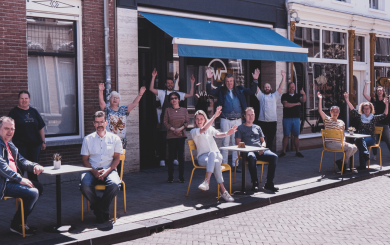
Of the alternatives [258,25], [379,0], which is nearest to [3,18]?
[258,25]

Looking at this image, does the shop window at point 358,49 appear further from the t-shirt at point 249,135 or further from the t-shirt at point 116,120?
the t-shirt at point 116,120

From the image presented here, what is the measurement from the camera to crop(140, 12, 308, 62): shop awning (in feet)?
29.8

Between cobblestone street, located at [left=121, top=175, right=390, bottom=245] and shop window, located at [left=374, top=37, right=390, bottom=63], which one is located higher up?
shop window, located at [left=374, top=37, right=390, bottom=63]

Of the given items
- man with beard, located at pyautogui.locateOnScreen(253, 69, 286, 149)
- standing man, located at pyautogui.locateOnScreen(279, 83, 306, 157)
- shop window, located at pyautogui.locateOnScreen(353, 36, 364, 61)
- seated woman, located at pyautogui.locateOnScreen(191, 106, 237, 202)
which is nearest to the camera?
seated woman, located at pyautogui.locateOnScreen(191, 106, 237, 202)

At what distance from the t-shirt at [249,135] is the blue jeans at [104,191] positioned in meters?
2.90

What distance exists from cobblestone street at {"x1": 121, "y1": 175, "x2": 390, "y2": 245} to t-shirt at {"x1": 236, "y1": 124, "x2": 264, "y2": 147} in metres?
1.24

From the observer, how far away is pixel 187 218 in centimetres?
607

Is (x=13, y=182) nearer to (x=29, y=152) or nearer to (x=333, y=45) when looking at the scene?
(x=29, y=152)

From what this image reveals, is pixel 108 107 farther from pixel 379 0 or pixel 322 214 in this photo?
pixel 379 0

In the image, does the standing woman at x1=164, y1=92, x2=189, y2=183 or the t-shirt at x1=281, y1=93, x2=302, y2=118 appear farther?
the t-shirt at x1=281, y1=93, x2=302, y2=118

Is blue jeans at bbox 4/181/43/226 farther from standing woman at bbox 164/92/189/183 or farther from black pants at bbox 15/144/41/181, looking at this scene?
standing woman at bbox 164/92/189/183

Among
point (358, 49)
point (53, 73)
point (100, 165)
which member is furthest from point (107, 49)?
point (358, 49)

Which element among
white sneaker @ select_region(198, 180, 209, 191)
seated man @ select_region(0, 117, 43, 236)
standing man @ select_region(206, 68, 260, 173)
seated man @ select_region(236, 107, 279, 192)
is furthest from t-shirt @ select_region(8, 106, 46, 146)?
standing man @ select_region(206, 68, 260, 173)

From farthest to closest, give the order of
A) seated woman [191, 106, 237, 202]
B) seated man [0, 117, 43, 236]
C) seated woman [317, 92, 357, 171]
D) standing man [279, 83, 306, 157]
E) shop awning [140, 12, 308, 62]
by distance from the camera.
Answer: standing man [279, 83, 306, 157] → seated woman [317, 92, 357, 171] → shop awning [140, 12, 308, 62] → seated woman [191, 106, 237, 202] → seated man [0, 117, 43, 236]
